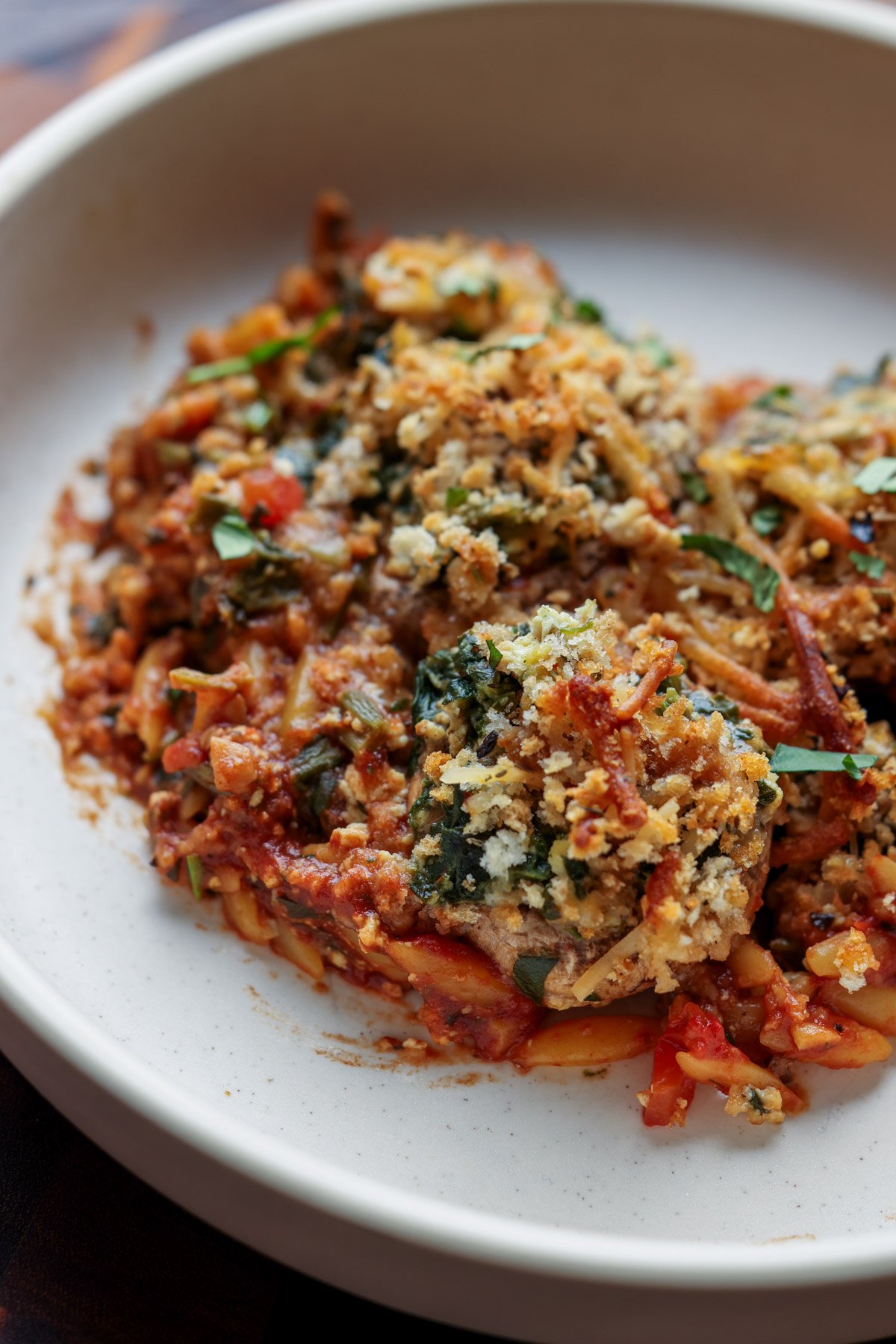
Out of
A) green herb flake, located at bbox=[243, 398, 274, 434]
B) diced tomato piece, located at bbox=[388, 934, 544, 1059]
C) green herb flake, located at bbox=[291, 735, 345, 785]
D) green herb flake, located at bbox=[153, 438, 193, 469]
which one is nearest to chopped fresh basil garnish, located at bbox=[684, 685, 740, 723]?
diced tomato piece, located at bbox=[388, 934, 544, 1059]

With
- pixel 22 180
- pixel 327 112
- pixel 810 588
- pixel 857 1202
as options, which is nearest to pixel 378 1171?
pixel 857 1202

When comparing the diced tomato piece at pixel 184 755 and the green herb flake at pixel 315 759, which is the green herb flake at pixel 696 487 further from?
the diced tomato piece at pixel 184 755

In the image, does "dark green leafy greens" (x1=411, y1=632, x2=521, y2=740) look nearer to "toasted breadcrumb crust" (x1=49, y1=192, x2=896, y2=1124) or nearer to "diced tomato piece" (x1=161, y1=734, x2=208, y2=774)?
"toasted breadcrumb crust" (x1=49, y1=192, x2=896, y2=1124)

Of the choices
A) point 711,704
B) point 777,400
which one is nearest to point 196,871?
point 711,704

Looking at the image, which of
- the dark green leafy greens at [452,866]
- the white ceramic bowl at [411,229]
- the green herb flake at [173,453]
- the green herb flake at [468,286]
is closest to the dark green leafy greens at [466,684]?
the dark green leafy greens at [452,866]

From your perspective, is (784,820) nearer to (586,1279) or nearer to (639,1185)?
(639,1185)
